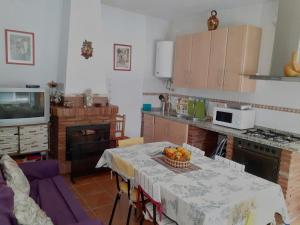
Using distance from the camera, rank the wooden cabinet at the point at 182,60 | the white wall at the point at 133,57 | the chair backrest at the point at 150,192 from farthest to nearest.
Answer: the white wall at the point at 133,57 → the wooden cabinet at the point at 182,60 → the chair backrest at the point at 150,192

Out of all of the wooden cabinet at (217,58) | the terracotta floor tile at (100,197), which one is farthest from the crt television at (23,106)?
the wooden cabinet at (217,58)

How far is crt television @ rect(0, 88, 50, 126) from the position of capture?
294 cm

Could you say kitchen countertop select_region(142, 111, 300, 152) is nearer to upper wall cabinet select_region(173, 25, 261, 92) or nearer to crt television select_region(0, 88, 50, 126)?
upper wall cabinet select_region(173, 25, 261, 92)

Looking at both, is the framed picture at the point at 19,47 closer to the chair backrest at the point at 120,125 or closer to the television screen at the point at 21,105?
the television screen at the point at 21,105

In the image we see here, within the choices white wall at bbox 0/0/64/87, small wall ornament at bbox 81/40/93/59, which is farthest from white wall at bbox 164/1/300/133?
white wall at bbox 0/0/64/87

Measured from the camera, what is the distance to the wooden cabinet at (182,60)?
3.88 meters

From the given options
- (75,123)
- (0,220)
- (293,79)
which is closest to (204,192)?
(0,220)

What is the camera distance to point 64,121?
3352 mm

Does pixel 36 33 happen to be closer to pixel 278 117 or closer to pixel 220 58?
pixel 220 58

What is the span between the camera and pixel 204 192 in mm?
1655

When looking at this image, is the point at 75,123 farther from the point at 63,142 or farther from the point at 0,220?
the point at 0,220

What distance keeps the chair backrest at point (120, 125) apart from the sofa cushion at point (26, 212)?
8.16 ft

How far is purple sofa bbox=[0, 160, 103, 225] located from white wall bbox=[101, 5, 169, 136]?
1.97 meters

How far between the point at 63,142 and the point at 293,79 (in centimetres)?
295
